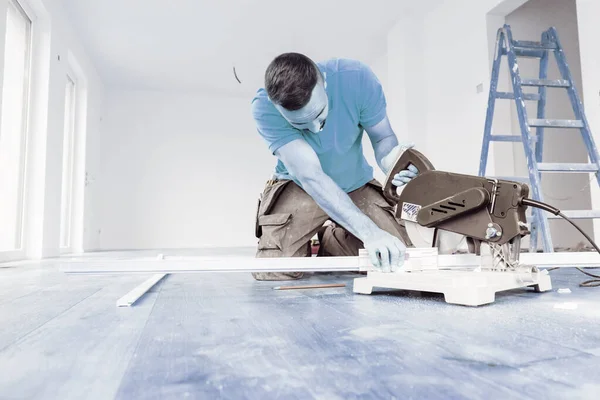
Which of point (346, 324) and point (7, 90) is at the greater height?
point (7, 90)

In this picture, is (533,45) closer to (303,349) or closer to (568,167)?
(568,167)

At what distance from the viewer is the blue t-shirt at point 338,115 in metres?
1.72

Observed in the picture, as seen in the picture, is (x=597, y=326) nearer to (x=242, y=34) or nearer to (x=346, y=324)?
(x=346, y=324)

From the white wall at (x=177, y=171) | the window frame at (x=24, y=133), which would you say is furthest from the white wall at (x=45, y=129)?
the white wall at (x=177, y=171)

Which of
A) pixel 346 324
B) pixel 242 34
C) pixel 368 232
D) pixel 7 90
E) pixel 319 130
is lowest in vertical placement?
pixel 346 324

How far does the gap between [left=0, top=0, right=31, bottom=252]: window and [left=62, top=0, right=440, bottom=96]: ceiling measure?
88cm

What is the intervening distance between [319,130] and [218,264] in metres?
0.68

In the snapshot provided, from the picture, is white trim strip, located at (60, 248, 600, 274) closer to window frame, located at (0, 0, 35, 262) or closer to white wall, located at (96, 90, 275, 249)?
window frame, located at (0, 0, 35, 262)

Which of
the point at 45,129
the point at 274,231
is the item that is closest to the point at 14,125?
the point at 45,129

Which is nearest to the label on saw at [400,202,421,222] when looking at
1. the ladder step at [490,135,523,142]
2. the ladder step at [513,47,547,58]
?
the ladder step at [490,135,523,142]

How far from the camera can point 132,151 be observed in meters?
7.61

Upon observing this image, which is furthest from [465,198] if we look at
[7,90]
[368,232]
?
[7,90]

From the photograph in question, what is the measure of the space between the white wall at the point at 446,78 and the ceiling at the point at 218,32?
342 mm

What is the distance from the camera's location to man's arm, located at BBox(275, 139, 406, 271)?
4.20 feet
